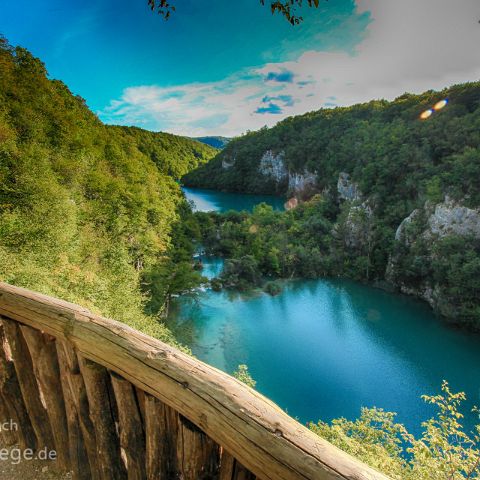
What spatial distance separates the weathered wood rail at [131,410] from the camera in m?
1.18

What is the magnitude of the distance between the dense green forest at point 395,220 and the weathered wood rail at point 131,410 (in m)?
33.8

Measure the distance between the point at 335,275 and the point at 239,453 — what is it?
43.1 m

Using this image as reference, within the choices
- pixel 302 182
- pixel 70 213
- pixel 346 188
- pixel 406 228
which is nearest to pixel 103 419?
pixel 70 213

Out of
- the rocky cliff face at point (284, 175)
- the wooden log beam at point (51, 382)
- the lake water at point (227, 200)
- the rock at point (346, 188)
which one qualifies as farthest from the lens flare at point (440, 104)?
the wooden log beam at point (51, 382)

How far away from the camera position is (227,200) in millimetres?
94312

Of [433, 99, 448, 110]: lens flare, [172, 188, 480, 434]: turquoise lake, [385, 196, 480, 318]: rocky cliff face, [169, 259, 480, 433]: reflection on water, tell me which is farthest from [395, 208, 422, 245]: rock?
[433, 99, 448, 110]: lens flare

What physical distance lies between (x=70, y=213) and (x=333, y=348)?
2089 cm

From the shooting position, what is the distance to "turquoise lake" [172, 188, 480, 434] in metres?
21.0

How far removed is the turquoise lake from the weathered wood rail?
19427 mm

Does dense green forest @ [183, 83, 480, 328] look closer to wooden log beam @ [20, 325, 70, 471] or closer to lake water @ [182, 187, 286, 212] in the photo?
lake water @ [182, 187, 286, 212]

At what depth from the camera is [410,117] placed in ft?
197

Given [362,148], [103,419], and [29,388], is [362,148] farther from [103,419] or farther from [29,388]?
[103,419]

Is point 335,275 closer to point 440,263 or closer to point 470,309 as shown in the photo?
point 440,263

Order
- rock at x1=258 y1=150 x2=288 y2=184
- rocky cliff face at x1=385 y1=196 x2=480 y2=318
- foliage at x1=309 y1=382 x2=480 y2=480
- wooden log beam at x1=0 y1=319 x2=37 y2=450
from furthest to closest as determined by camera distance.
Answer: rock at x1=258 y1=150 x2=288 y2=184, rocky cliff face at x1=385 y1=196 x2=480 y2=318, foliage at x1=309 y1=382 x2=480 y2=480, wooden log beam at x1=0 y1=319 x2=37 y2=450
